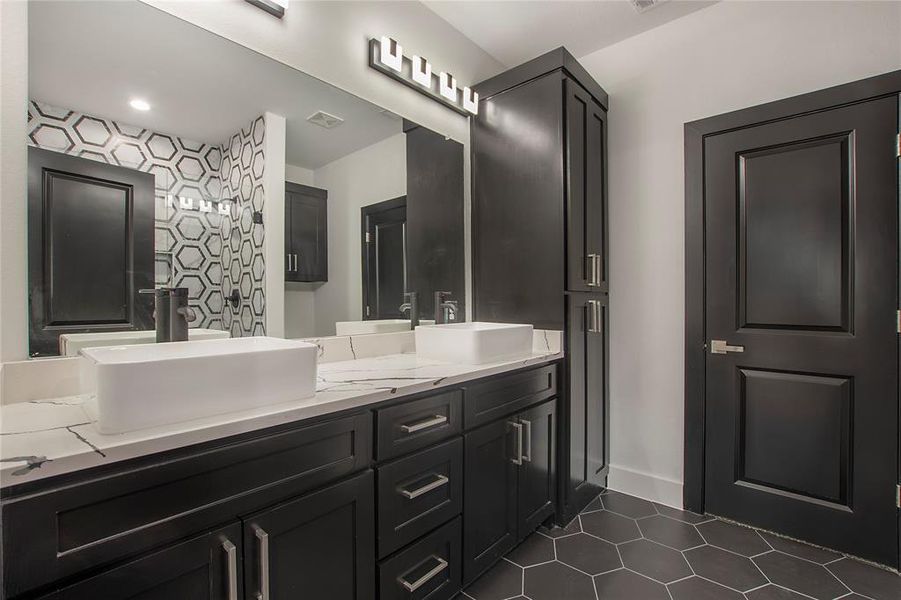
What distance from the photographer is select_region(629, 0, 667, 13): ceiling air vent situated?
7.10 ft

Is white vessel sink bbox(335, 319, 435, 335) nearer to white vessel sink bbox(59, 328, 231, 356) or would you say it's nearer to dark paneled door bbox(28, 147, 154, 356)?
white vessel sink bbox(59, 328, 231, 356)

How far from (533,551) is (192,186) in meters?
2.05

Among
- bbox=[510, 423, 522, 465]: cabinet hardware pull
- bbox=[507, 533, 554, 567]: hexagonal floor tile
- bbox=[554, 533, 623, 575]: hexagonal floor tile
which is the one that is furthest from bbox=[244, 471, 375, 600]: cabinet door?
bbox=[554, 533, 623, 575]: hexagonal floor tile

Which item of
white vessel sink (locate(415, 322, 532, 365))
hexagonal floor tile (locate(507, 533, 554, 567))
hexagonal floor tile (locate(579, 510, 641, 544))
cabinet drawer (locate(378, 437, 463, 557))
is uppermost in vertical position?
white vessel sink (locate(415, 322, 532, 365))

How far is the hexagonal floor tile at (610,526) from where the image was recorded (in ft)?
6.66

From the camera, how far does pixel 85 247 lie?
120 centimetres

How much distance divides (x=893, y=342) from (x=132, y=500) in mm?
2679

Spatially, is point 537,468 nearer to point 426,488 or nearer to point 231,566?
point 426,488

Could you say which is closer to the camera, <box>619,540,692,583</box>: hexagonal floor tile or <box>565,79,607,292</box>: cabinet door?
<box>619,540,692,583</box>: hexagonal floor tile

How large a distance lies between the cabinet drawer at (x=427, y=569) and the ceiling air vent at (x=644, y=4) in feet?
8.59

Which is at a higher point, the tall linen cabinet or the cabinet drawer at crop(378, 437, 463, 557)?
the tall linen cabinet

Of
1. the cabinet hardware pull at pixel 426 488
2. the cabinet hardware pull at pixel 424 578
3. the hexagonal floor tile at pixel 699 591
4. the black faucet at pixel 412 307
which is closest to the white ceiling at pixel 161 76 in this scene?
the black faucet at pixel 412 307

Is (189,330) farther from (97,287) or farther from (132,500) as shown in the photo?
(132,500)

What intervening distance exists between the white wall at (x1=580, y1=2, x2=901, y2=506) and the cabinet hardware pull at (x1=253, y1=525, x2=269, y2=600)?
7.16 ft
